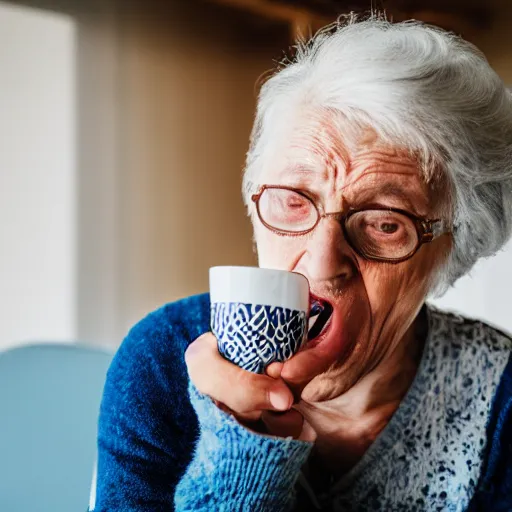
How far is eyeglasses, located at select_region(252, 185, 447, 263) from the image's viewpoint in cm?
88

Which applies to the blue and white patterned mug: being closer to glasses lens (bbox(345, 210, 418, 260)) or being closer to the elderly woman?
the elderly woman

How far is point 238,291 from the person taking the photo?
706 mm

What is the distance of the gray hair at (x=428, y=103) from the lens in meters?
0.87

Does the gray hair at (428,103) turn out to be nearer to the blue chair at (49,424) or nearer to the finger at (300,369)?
the finger at (300,369)

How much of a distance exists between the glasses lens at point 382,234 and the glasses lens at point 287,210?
0.18 ft

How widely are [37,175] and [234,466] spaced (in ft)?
2.83

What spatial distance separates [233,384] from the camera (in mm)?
744

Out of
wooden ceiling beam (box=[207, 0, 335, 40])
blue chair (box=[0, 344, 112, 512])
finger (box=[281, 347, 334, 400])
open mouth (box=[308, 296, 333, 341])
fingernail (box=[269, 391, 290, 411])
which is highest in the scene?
wooden ceiling beam (box=[207, 0, 335, 40])

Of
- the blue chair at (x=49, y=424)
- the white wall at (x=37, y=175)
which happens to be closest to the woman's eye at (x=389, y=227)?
the blue chair at (x=49, y=424)

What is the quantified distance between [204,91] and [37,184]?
438 millimetres

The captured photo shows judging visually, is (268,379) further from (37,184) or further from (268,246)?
(37,184)

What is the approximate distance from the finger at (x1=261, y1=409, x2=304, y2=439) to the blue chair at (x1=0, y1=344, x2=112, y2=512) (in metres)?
0.42

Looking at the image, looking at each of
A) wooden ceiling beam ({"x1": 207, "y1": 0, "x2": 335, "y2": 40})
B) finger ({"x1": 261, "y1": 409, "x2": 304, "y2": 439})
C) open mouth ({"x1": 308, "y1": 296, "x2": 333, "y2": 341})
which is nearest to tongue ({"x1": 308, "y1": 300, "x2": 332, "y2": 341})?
open mouth ({"x1": 308, "y1": 296, "x2": 333, "y2": 341})

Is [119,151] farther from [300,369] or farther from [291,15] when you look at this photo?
[300,369]
